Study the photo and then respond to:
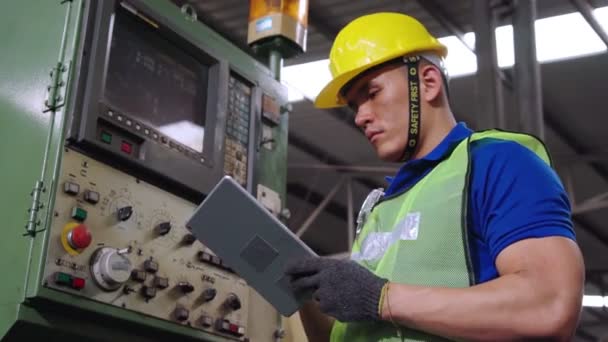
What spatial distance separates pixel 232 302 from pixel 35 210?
607 millimetres

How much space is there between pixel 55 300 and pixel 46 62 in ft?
1.84

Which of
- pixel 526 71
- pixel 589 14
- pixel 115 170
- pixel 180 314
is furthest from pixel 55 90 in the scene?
pixel 589 14

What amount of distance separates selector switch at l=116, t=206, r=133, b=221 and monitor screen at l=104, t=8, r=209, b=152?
0.23 m

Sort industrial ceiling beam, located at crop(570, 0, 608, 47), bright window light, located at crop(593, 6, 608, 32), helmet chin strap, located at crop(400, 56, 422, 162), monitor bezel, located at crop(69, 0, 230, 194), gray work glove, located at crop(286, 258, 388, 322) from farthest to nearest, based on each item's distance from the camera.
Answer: bright window light, located at crop(593, 6, 608, 32)
industrial ceiling beam, located at crop(570, 0, 608, 47)
monitor bezel, located at crop(69, 0, 230, 194)
helmet chin strap, located at crop(400, 56, 422, 162)
gray work glove, located at crop(286, 258, 388, 322)

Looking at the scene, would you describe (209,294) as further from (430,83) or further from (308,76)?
(308,76)

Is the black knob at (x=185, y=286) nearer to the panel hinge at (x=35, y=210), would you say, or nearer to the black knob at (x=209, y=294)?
the black knob at (x=209, y=294)

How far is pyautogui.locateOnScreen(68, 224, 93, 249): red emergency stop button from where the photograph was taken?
1601mm

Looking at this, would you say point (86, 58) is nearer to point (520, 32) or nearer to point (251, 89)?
point (251, 89)

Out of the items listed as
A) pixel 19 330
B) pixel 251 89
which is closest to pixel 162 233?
pixel 19 330

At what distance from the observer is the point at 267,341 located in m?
2.15

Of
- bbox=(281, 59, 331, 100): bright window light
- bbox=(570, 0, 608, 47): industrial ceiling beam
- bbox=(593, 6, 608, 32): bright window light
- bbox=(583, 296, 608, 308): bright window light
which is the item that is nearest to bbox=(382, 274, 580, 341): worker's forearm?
bbox=(570, 0, 608, 47): industrial ceiling beam

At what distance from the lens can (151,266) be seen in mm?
1789

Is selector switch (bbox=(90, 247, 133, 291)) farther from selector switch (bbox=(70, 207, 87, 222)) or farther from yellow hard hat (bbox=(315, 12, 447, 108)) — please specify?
yellow hard hat (bbox=(315, 12, 447, 108))

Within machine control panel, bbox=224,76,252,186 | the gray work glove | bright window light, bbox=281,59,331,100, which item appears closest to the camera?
the gray work glove
